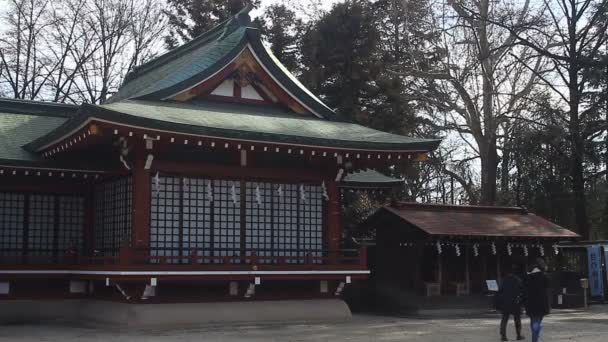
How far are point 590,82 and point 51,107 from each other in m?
23.4

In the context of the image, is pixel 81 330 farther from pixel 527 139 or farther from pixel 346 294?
pixel 527 139

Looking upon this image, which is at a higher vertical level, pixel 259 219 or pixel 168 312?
pixel 259 219

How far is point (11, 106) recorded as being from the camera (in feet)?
77.0

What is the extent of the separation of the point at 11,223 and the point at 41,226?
84 centimetres

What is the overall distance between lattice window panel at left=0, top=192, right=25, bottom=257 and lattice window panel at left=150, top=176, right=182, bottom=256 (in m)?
4.42

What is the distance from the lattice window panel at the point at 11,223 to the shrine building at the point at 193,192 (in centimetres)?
3

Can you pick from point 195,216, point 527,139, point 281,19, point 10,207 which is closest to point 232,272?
point 195,216

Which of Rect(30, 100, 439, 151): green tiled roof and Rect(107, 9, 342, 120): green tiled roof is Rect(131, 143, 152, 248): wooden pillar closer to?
Rect(30, 100, 439, 151): green tiled roof

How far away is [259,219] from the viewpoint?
20.8 m

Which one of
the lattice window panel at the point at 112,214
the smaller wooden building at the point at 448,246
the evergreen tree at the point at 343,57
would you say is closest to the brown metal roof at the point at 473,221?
the smaller wooden building at the point at 448,246

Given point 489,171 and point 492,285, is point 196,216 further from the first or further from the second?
point 489,171

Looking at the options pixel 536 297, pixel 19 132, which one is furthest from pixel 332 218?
pixel 19 132

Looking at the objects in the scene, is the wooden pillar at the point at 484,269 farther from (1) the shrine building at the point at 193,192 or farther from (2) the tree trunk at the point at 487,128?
(2) the tree trunk at the point at 487,128

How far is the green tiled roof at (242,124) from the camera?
17.5 m
